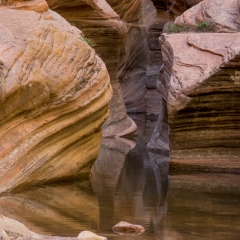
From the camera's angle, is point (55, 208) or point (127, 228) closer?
point (127, 228)

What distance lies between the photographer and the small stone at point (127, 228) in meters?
7.66

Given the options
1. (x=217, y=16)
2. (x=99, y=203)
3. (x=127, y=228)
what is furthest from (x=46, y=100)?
(x=217, y=16)

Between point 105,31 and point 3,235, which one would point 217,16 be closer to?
point 105,31

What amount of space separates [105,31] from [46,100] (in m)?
9.00

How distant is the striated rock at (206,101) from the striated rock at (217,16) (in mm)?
1443

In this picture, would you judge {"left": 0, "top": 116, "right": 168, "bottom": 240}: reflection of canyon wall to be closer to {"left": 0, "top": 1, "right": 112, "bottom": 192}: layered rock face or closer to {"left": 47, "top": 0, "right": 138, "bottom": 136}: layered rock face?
{"left": 0, "top": 1, "right": 112, "bottom": 192}: layered rock face

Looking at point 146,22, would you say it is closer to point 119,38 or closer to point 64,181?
point 119,38

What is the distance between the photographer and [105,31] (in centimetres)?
1916

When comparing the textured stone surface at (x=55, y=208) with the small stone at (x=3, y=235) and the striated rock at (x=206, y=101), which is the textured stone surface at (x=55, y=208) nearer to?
the small stone at (x=3, y=235)

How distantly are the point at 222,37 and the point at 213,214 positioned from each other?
4988 mm

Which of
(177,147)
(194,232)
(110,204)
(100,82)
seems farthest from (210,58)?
(194,232)

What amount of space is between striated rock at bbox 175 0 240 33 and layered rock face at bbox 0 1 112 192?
377 cm

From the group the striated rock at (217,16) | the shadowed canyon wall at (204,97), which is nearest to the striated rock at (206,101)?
the shadowed canyon wall at (204,97)

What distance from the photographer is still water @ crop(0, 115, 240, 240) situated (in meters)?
7.81
